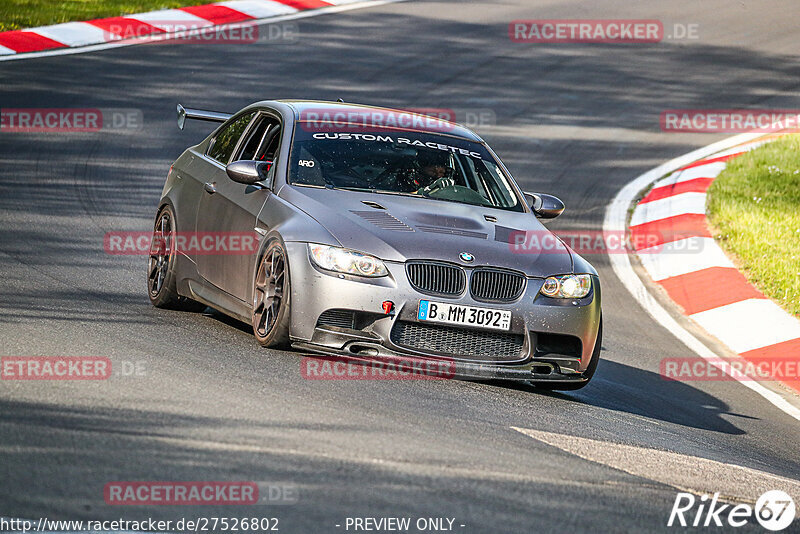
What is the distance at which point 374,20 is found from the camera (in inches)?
844

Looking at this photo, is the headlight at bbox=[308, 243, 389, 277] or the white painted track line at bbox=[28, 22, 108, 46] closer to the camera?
the headlight at bbox=[308, 243, 389, 277]

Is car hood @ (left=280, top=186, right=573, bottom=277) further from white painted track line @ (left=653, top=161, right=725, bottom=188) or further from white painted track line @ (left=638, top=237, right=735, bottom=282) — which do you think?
white painted track line @ (left=653, top=161, right=725, bottom=188)

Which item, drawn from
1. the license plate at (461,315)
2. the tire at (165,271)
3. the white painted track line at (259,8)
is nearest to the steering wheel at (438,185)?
the license plate at (461,315)

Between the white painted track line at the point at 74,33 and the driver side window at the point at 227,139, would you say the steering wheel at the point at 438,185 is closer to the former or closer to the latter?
the driver side window at the point at 227,139

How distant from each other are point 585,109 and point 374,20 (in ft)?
16.8

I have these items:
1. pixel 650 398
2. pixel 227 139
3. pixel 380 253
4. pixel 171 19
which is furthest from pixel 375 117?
pixel 171 19

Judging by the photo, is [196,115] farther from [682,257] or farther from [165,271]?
[682,257]

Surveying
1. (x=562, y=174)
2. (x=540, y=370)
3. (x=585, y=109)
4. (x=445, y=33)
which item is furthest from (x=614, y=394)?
(x=445, y=33)

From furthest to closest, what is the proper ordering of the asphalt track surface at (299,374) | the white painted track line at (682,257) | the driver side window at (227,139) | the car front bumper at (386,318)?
the white painted track line at (682,257) < the driver side window at (227,139) < the car front bumper at (386,318) < the asphalt track surface at (299,374)

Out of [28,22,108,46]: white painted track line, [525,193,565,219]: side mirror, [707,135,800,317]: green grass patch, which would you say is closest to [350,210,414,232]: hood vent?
[525,193,565,219]: side mirror

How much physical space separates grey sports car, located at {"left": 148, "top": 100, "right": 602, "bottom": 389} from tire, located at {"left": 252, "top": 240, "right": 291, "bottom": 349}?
1 cm

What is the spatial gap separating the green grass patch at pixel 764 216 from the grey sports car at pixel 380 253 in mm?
3749

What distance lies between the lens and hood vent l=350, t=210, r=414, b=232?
24.2 feet

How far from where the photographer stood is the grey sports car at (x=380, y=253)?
279 inches
